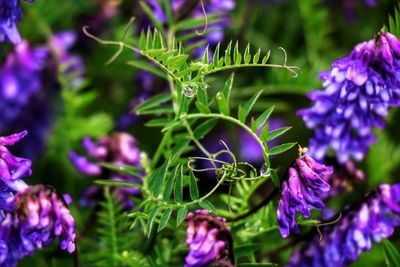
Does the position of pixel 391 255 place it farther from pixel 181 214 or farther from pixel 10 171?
pixel 10 171

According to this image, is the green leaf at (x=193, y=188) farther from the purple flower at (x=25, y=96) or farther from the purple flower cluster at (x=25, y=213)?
the purple flower at (x=25, y=96)

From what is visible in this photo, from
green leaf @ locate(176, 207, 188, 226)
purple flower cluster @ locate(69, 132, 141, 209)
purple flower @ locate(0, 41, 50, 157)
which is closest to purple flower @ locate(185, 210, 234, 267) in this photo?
green leaf @ locate(176, 207, 188, 226)

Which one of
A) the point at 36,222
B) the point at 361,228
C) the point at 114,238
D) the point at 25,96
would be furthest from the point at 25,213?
the point at 25,96

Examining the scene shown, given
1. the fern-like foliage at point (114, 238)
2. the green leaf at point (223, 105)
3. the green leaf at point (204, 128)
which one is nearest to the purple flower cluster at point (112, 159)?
the fern-like foliage at point (114, 238)

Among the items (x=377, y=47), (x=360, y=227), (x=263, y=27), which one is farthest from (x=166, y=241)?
(x=263, y=27)

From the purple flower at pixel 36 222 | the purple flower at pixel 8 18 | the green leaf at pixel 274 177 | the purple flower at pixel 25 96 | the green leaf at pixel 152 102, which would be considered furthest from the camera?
the purple flower at pixel 25 96

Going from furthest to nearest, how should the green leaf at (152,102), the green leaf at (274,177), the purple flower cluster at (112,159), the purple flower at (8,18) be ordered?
1. the purple flower cluster at (112,159)
2. the green leaf at (152,102)
3. the purple flower at (8,18)
4. the green leaf at (274,177)
